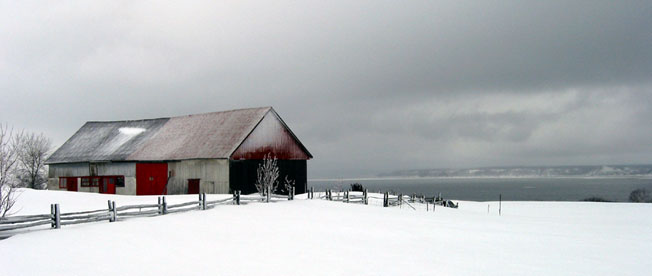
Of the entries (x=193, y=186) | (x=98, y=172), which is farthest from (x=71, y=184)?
(x=193, y=186)

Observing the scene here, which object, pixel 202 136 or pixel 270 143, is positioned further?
pixel 202 136

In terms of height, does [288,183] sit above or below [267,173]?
below

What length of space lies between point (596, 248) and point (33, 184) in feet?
211

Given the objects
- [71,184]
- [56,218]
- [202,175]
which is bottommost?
[71,184]

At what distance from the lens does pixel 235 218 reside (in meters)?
22.9

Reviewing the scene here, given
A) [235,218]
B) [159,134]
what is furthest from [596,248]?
[159,134]

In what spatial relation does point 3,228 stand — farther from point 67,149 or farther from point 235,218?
point 67,149

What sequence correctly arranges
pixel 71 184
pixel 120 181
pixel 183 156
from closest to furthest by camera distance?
pixel 183 156 → pixel 120 181 → pixel 71 184

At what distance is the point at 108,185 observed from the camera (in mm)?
43281

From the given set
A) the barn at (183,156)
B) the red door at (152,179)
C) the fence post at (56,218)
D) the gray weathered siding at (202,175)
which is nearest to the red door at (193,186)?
the barn at (183,156)

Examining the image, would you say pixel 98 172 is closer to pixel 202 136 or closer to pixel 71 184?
pixel 71 184

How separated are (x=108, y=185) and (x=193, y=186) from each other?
10284mm

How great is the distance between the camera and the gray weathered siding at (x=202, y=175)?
37.5m

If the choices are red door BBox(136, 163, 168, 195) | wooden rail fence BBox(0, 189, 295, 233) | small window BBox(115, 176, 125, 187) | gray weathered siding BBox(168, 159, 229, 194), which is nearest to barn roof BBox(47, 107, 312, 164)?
gray weathered siding BBox(168, 159, 229, 194)
